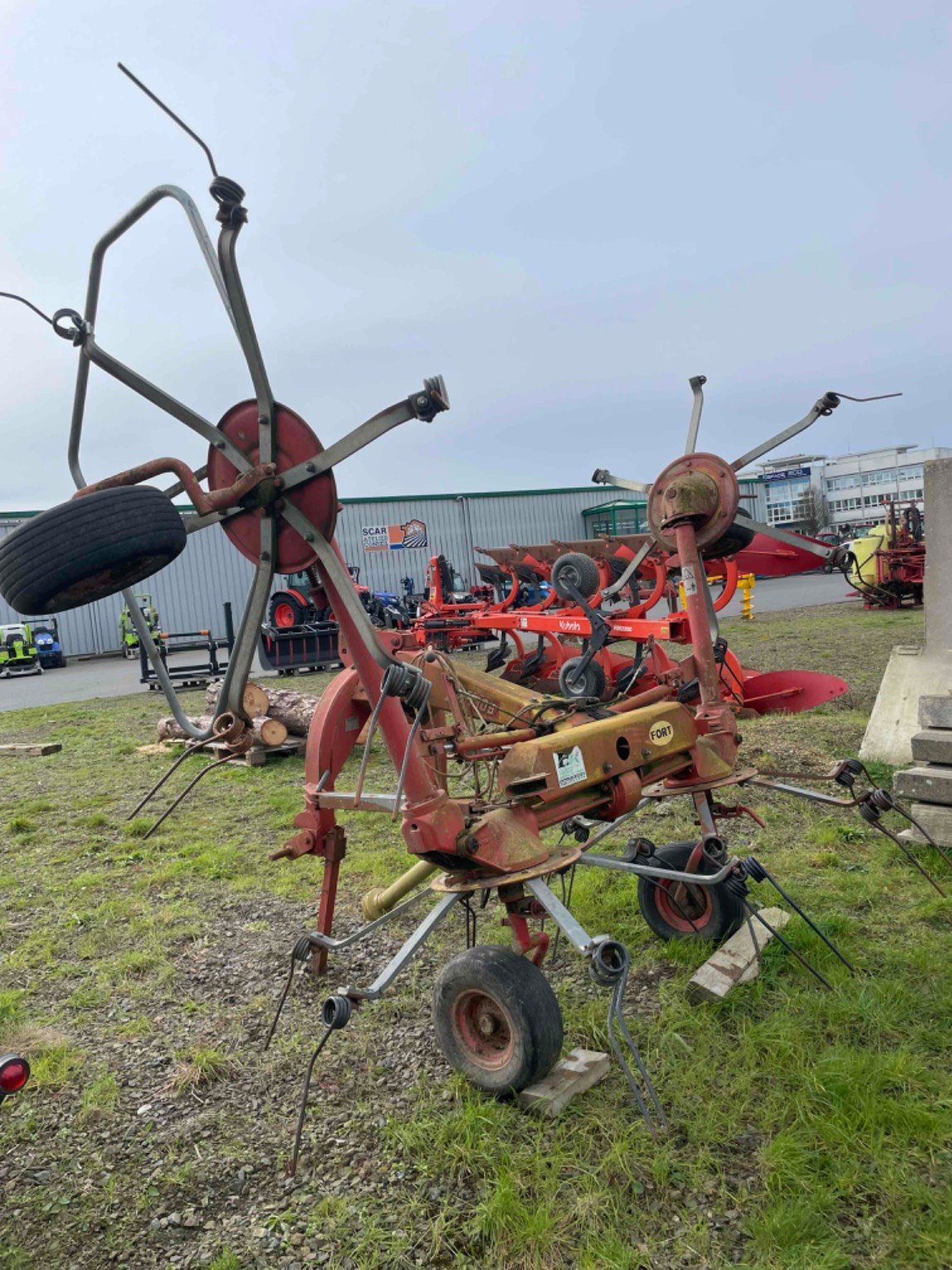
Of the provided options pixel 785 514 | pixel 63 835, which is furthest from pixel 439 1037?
pixel 785 514

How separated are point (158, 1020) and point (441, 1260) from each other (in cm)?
184

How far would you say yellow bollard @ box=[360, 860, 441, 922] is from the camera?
11.8 feet

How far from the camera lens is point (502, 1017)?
2926 mm

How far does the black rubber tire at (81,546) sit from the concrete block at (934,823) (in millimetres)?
4056

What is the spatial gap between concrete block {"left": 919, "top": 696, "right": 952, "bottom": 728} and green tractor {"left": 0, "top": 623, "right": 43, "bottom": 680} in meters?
23.5

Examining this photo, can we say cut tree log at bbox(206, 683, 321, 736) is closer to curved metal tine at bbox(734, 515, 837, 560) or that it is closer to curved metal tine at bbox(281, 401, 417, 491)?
curved metal tine at bbox(734, 515, 837, 560)

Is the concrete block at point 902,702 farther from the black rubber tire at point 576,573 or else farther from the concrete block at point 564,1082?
the concrete block at point 564,1082

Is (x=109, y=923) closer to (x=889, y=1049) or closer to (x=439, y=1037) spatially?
(x=439, y=1037)

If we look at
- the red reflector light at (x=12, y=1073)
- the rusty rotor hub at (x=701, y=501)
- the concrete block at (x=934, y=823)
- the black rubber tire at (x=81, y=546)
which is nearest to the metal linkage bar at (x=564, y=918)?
the red reflector light at (x=12, y=1073)

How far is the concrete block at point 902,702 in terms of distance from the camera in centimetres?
635

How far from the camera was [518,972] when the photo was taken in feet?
9.22

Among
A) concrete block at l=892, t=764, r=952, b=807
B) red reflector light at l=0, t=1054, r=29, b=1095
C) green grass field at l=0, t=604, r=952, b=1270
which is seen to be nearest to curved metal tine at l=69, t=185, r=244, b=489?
red reflector light at l=0, t=1054, r=29, b=1095

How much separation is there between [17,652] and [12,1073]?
957 inches

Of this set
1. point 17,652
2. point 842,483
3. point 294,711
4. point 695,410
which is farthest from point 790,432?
point 842,483
